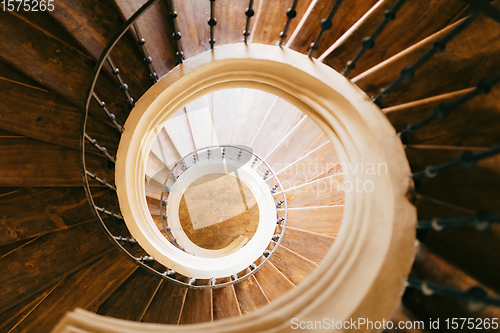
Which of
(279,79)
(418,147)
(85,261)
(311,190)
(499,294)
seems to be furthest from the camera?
(311,190)

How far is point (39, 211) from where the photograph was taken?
2.65m

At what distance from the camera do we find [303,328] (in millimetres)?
1555

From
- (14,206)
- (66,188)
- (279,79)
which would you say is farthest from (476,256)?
(14,206)

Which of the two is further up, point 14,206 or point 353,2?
point 353,2

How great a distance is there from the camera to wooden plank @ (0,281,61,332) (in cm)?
278

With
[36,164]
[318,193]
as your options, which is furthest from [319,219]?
[36,164]

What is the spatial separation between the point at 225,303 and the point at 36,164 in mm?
2913

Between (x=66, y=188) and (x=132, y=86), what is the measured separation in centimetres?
124

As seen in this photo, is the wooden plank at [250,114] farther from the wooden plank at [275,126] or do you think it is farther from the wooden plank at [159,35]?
the wooden plank at [159,35]

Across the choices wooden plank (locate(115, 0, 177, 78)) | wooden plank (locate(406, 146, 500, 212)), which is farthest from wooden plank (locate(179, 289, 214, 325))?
wooden plank (locate(406, 146, 500, 212))

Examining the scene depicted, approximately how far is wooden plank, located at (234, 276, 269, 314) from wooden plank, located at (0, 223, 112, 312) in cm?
211

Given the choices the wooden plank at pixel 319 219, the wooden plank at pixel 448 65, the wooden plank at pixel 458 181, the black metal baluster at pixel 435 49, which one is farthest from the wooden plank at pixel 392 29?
the wooden plank at pixel 319 219

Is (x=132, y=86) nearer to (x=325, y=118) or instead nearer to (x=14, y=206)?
(x=14, y=206)

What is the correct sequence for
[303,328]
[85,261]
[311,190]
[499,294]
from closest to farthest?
[499,294]
[303,328]
[85,261]
[311,190]
